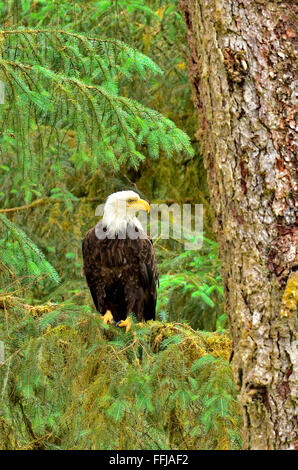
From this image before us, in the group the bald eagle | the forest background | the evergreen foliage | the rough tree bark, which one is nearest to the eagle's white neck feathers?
the bald eagle

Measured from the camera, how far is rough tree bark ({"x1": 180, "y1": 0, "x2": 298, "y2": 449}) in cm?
287

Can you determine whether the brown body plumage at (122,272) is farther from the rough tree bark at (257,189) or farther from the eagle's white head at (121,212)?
the rough tree bark at (257,189)

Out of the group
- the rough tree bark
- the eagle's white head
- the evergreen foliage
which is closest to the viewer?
the rough tree bark

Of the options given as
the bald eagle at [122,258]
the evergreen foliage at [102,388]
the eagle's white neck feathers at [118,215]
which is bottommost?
the evergreen foliage at [102,388]

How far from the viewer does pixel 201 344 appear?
3984mm

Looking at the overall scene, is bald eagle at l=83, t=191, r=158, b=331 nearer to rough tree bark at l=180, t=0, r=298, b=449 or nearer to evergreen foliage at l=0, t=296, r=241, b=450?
evergreen foliage at l=0, t=296, r=241, b=450

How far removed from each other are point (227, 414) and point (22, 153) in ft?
6.36

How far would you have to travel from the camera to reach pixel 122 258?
18.7ft

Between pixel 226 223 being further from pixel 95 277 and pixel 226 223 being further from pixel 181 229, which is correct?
pixel 181 229

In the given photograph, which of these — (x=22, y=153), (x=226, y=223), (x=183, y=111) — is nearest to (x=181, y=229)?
(x=183, y=111)

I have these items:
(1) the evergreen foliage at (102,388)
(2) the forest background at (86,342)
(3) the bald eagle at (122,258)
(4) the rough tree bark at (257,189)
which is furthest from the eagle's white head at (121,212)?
(4) the rough tree bark at (257,189)

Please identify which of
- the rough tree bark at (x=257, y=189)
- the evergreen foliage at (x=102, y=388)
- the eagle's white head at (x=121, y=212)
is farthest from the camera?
the eagle's white head at (x=121, y=212)

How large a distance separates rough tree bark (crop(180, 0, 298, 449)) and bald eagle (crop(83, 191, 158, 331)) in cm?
249

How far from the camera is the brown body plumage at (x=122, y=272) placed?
5699 mm
